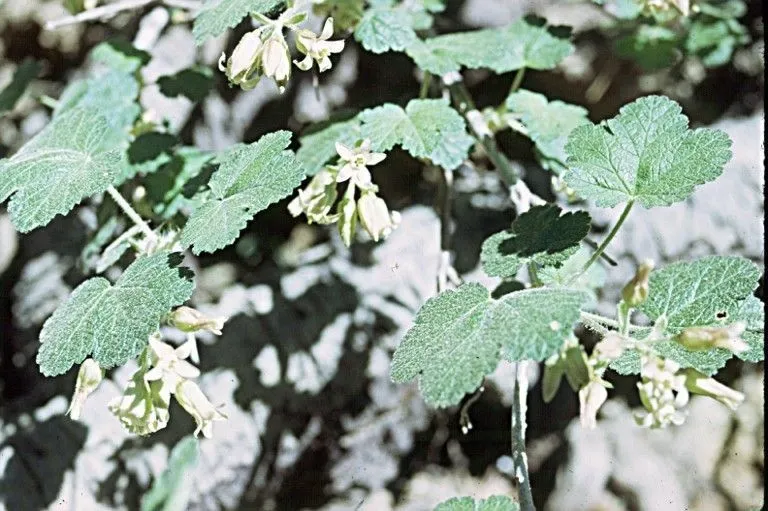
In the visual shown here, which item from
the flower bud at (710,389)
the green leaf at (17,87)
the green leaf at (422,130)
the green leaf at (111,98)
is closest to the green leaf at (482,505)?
the flower bud at (710,389)

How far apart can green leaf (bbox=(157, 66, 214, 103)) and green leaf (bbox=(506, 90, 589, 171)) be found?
0.51m

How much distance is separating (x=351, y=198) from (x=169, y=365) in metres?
0.30

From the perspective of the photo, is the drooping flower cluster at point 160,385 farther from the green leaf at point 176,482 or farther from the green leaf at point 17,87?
the green leaf at point 17,87

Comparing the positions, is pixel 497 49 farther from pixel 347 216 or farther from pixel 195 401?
pixel 195 401

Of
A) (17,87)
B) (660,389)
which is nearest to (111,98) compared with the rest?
(17,87)

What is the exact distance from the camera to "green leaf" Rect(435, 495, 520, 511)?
36.4 inches

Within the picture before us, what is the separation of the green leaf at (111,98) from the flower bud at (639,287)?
0.85 metres

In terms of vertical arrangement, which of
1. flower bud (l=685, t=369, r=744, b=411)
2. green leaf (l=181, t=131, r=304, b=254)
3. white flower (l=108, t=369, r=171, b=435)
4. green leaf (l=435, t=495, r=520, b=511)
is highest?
Answer: green leaf (l=181, t=131, r=304, b=254)

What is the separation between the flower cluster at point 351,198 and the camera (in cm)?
105

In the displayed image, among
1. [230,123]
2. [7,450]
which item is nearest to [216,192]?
[7,450]

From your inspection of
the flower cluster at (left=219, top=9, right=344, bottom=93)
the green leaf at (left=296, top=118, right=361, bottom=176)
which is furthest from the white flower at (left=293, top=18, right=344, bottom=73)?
the green leaf at (left=296, top=118, right=361, bottom=176)

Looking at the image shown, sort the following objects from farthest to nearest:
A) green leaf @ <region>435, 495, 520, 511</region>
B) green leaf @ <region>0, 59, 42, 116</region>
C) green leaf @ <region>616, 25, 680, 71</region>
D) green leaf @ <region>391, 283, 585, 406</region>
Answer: green leaf @ <region>616, 25, 680, 71</region> < green leaf @ <region>0, 59, 42, 116</region> < green leaf @ <region>435, 495, 520, 511</region> < green leaf @ <region>391, 283, 585, 406</region>

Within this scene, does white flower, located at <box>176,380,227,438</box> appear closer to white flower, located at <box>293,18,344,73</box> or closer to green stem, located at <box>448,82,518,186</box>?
white flower, located at <box>293,18,344,73</box>

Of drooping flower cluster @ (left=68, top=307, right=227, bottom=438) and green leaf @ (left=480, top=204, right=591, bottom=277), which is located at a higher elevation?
drooping flower cluster @ (left=68, top=307, right=227, bottom=438)
